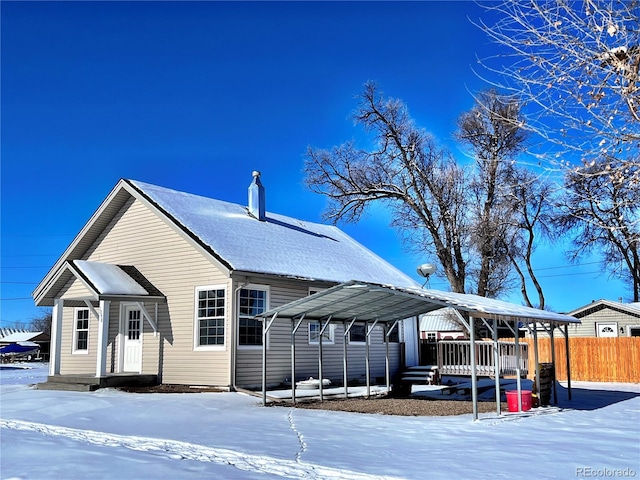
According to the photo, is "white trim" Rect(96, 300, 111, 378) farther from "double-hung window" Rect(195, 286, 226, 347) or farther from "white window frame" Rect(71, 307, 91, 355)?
"white window frame" Rect(71, 307, 91, 355)

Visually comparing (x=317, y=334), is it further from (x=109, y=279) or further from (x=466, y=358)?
(x=109, y=279)

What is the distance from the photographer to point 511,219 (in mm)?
30375

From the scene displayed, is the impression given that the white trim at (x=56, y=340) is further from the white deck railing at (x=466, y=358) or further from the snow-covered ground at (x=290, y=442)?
the white deck railing at (x=466, y=358)

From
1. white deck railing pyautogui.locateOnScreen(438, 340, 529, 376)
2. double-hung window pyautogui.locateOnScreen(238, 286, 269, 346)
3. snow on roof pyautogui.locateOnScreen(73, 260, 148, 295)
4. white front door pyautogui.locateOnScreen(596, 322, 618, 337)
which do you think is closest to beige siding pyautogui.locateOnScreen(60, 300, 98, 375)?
snow on roof pyautogui.locateOnScreen(73, 260, 148, 295)

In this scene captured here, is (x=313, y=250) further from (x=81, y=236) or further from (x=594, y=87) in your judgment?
(x=594, y=87)

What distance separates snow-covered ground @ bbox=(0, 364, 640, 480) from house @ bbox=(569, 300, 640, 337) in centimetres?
1602

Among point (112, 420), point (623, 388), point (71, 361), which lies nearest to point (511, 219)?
point (623, 388)

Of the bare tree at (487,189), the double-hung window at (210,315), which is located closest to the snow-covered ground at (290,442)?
the double-hung window at (210,315)

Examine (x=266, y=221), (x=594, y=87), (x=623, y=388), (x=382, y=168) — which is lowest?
(x=623, y=388)

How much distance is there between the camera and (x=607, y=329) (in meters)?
29.3

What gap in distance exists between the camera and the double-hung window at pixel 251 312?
16438 millimetres

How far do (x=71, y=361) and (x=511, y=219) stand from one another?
21.0 metres

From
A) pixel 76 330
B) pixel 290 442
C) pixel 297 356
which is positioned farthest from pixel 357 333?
pixel 290 442

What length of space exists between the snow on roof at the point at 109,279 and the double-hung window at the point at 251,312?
3.02m
